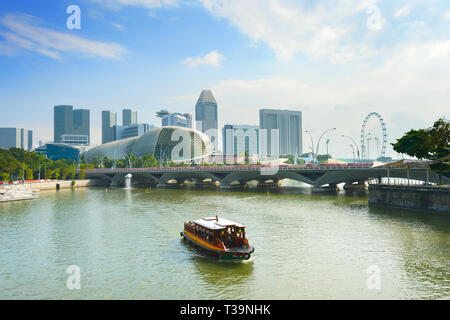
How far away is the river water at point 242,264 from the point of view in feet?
57.1

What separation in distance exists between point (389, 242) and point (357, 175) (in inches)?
1821

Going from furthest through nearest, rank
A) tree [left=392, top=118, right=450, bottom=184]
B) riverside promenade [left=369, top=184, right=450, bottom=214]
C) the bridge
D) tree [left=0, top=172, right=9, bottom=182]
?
tree [left=0, top=172, right=9, bottom=182]
the bridge
tree [left=392, top=118, right=450, bottom=184]
riverside promenade [left=369, top=184, right=450, bottom=214]

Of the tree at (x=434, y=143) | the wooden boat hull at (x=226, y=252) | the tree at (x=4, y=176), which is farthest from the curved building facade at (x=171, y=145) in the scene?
the wooden boat hull at (x=226, y=252)

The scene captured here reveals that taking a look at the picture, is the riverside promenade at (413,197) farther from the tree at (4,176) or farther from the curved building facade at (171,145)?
the curved building facade at (171,145)

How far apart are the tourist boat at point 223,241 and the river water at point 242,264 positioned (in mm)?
631

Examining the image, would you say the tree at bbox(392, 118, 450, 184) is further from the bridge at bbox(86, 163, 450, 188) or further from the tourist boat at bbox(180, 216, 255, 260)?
the tourist boat at bbox(180, 216, 255, 260)

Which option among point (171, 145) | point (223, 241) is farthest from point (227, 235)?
point (171, 145)

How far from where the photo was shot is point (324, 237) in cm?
2959

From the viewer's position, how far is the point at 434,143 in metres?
45.4

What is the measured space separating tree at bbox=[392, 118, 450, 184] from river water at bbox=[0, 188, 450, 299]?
1052 centimetres

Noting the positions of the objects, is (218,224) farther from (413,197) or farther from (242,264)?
(413,197)

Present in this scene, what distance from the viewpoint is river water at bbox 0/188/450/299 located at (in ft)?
57.1

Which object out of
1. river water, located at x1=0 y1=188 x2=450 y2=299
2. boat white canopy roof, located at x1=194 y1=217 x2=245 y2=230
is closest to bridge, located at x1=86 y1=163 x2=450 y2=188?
river water, located at x1=0 y1=188 x2=450 y2=299
